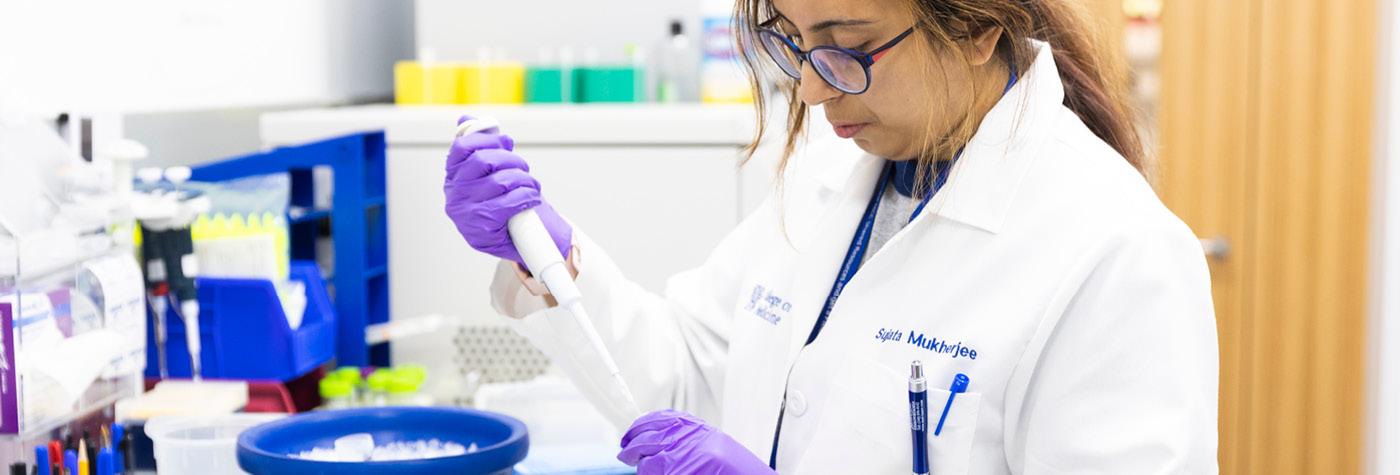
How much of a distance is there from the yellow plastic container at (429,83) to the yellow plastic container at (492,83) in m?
0.02

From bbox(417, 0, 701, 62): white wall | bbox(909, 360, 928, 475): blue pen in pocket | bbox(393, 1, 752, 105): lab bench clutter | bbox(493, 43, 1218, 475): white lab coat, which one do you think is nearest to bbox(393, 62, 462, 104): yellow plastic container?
bbox(393, 1, 752, 105): lab bench clutter

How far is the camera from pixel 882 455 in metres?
1.26

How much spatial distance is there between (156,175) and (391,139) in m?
0.52

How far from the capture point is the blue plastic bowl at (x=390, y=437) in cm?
124

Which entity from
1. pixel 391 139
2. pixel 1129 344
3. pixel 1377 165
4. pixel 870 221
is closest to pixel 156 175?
pixel 391 139

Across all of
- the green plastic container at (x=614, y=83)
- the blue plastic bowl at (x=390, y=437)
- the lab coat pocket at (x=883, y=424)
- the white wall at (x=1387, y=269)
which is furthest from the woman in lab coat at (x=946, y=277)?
the white wall at (x=1387, y=269)

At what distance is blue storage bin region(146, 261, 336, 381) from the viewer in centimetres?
176

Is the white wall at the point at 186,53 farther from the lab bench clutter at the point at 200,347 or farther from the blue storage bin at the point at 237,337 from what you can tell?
the blue storage bin at the point at 237,337

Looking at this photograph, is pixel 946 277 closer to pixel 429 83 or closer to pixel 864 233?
pixel 864 233

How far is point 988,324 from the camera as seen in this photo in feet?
3.97

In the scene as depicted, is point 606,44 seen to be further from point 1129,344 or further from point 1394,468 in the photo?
point 1394,468

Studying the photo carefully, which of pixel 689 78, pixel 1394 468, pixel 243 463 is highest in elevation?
pixel 689 78

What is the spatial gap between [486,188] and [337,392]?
680 millimetres

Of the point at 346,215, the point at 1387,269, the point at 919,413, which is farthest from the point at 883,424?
the point at 1387,269
